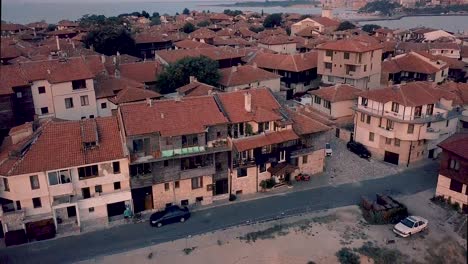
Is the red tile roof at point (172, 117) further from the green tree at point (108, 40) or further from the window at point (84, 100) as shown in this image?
the green tree at point (108, 40)

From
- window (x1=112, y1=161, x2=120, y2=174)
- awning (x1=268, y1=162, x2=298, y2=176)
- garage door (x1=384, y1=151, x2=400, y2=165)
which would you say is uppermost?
window (x1=112, y1=161, x2=120, y2=174)

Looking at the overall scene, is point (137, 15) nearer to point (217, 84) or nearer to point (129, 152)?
point (217, 84)

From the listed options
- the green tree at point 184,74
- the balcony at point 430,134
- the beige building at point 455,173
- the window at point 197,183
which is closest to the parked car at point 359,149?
the balcony at point 430,134

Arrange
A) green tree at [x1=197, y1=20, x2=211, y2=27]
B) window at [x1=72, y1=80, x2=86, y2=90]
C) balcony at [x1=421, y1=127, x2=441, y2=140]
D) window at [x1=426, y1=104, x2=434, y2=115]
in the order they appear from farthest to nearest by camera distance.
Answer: green tree at [x1=197, y1=20, x2=211, y2=27] → window at [x1=72, y1=80, x2=86, y2=90] → window at [x1=426, y1=104, x2=434, y2=115] → balcony at [x1=421, y1=127, x2=441, y2=140]

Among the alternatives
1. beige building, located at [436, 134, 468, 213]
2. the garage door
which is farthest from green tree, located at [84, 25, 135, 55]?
beige building, located at [436, 134, 468, 213]

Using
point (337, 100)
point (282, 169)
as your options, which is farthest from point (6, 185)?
point (337, 100)

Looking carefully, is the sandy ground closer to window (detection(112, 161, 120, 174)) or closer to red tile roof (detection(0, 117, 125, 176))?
window (detection(112, 161, 120, 174))
